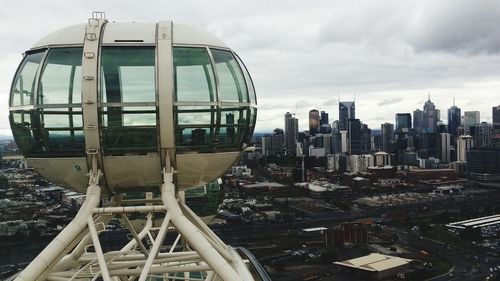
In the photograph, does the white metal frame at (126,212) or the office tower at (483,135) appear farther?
the office tower at (483,135)

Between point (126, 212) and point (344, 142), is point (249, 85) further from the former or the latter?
point (344, 142)

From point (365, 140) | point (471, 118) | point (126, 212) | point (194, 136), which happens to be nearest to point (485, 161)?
point (365, 140)

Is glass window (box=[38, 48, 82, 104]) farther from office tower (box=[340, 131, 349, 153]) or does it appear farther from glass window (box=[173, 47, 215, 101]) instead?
office tower (box=[340, 131, 349, 153])

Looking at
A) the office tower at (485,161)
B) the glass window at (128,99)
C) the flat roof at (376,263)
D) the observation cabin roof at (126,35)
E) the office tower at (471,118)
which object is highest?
the office tower at (471,118)

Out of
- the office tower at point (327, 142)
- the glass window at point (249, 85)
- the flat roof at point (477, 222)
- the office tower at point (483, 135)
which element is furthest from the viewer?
the office tower at point (327, 142)

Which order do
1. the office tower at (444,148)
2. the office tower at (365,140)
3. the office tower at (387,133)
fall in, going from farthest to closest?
the office tower at (387,133) → the office tower at (365,140) → the office tower at (444,148)

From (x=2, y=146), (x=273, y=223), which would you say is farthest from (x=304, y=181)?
(x=2, y=146)

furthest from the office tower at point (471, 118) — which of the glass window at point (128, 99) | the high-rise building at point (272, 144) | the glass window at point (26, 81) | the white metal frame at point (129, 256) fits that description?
the glass window at point (26, 81)

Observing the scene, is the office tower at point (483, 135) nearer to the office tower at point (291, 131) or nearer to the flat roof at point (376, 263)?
the office tower at point (291, 131)
